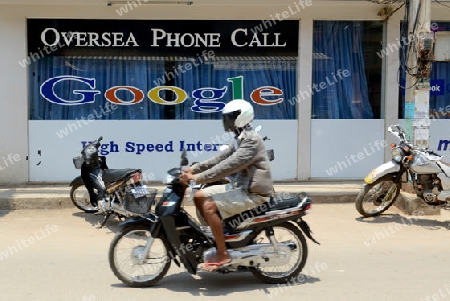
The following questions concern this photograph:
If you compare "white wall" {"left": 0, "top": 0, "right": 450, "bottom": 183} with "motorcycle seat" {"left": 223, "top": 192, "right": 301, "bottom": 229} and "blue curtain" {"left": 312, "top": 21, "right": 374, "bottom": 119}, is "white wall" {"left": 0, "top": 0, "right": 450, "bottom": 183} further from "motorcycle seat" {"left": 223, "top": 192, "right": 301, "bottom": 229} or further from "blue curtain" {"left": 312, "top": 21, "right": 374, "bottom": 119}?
"motorcycle seat" {"left": 223, "top": 192, "right": 301, "bottom": 229}

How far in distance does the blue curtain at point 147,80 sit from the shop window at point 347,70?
52 centimetres

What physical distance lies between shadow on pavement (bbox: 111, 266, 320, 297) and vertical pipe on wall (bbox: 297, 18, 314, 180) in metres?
4.70

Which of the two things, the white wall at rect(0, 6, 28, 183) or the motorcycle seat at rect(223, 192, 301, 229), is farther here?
the white wall at rect(0, 6, 28, 183)

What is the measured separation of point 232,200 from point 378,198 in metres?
3.70

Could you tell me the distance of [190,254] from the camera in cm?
A: 513

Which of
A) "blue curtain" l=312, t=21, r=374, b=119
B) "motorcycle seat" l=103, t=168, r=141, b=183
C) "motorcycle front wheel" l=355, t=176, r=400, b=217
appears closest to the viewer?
"motorcycle seat" l=103, t=168, r=141, b=183

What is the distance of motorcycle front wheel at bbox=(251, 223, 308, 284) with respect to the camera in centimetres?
530

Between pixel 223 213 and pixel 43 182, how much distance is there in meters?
5.69

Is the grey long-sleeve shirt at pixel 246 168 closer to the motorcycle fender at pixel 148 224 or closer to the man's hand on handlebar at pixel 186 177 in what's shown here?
the man's hand on handlebar at pixel 186 177

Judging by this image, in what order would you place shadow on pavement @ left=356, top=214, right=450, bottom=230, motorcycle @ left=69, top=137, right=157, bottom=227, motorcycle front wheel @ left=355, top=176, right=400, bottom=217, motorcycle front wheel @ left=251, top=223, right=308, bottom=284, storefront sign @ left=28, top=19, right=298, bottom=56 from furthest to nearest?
1. storefront sign @ left=28, top=19, right=298, bottom=56
2. motorcycle front wheel @ left=355, top=176, right=400, bottom=217
3. shadow on pavement @ left=356, top=214, right=450, bottom=230
4. motorcycle @ left=69, top=137, right=157, bottom=227
5. motorcycle front wheel @ left=251, top=223, right=308, bottom=284

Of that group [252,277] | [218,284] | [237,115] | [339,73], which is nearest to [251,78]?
[339,73]

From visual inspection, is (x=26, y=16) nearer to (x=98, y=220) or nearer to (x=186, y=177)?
(x=98, y=220)

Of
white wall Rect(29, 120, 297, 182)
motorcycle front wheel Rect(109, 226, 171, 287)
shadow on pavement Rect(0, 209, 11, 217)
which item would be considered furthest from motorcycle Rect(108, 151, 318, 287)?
white wall Rect(29, 120, 297, 182)

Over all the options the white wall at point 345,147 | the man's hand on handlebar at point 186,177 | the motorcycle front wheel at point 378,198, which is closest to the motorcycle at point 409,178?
the motorcycle front wheel at point 378,198
